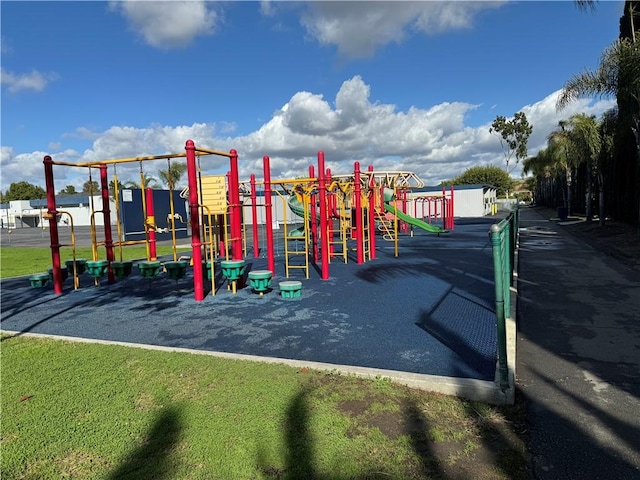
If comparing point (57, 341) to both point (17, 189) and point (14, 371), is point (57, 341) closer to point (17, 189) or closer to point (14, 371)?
point (14, 371)

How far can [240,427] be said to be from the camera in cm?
322

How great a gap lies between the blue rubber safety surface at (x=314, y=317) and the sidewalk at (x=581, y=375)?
53cm

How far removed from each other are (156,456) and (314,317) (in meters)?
3.80

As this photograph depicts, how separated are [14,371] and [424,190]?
43126mm

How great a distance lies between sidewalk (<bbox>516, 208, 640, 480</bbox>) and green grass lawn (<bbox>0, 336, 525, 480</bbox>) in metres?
0.29

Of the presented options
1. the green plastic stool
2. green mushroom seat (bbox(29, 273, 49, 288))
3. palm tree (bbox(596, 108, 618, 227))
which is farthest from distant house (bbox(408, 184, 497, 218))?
green mushroom seat (bbox(29, 273, 49, 288))

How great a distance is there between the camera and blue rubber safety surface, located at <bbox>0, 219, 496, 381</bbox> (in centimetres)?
487

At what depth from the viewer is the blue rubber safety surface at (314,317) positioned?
192 inches

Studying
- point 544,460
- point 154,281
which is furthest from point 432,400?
point 154,281

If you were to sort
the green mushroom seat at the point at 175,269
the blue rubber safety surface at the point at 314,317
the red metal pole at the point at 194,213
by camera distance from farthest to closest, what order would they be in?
the green mushroom seat at the point at 175,269
the red metal pole at the point at 194,213
the blue rubber safety surface at the point at 314,317

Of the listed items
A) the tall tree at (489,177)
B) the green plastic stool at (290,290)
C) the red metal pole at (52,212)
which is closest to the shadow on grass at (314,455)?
the green plastic stool at (290,290)

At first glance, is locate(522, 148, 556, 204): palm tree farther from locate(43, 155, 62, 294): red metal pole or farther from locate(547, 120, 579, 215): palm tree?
locate(43, 155, 62, 294): red metal pole

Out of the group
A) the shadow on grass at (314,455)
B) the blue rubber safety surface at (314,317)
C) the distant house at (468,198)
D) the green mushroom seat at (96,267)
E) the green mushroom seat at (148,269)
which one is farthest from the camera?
the distant house at (468,198)

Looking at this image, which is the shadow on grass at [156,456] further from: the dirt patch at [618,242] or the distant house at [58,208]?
the distant house at [58,208]
